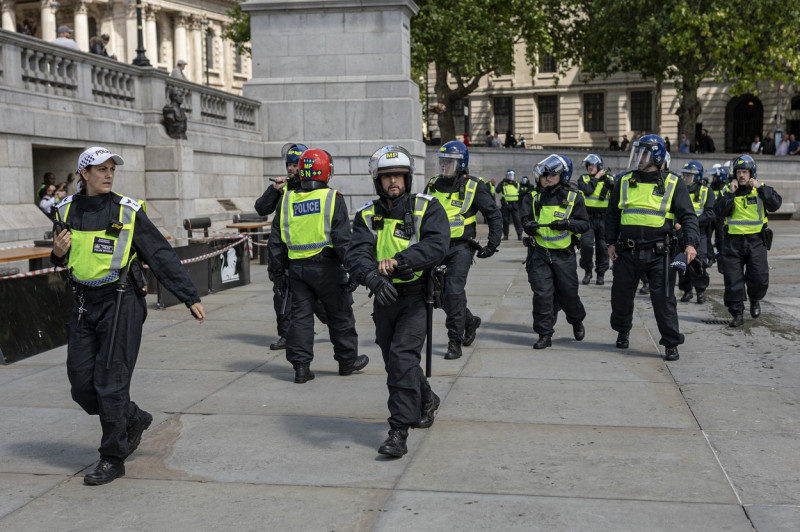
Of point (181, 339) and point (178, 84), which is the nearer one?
point (181, 339)

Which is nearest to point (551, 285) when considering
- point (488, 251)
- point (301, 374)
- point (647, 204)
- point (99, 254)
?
point (488, 251)

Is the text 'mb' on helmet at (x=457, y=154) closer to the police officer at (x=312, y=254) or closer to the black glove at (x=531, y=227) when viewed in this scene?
the black glove at (x=531, y=227)

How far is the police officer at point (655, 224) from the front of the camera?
8.95 metres

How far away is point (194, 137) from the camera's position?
63.7 ft

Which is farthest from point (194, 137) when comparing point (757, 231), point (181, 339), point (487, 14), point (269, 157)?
point (487, 14)

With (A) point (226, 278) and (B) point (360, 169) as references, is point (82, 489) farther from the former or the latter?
(B) point (360, 169)

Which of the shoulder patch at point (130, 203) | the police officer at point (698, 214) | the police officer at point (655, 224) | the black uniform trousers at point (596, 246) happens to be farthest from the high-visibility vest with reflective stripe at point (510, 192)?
the shoulder patch at point (130, 203)

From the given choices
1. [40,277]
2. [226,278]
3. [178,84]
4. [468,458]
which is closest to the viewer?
[468,458]

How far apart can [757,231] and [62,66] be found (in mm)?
10786

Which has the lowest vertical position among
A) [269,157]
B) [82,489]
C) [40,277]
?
[82,489]

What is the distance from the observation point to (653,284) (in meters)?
9.04

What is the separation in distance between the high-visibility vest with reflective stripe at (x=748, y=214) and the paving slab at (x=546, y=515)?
701 centimetres

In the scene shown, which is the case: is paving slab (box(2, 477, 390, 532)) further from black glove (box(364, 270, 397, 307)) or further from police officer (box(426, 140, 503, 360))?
police officer (box(426, 140, 503, 360))

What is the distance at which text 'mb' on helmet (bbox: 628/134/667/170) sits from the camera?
29.3 ft
